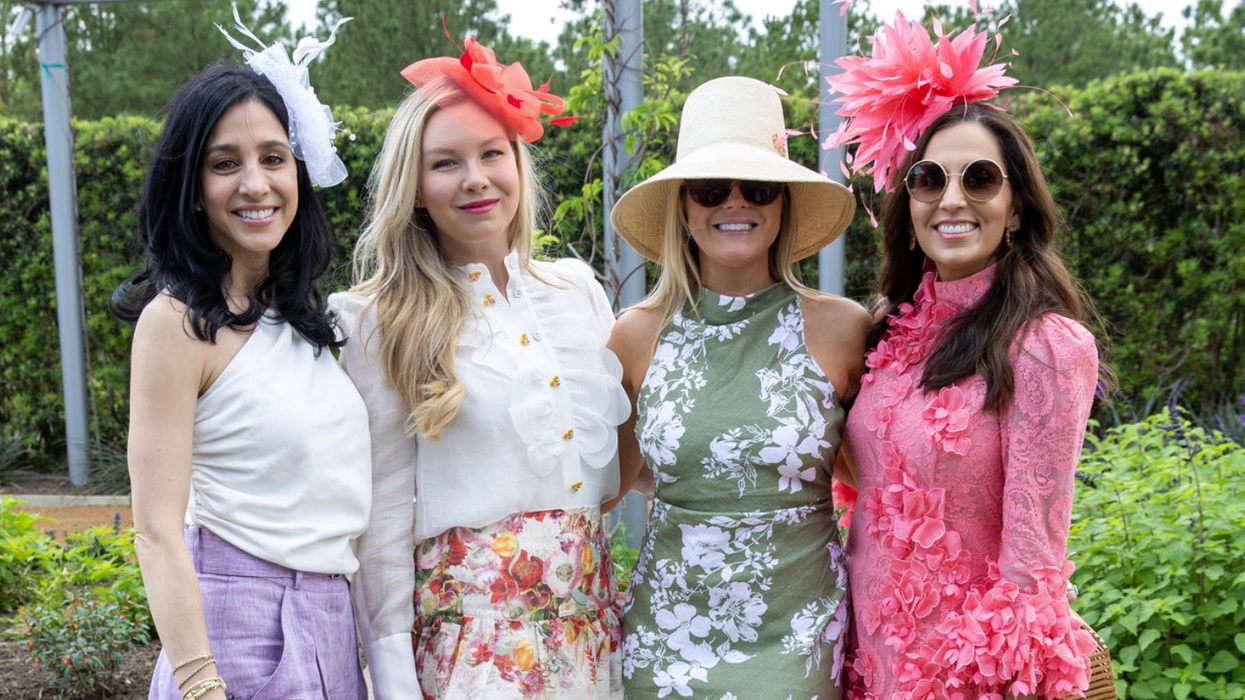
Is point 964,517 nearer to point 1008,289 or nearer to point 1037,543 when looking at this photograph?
point 1037,543

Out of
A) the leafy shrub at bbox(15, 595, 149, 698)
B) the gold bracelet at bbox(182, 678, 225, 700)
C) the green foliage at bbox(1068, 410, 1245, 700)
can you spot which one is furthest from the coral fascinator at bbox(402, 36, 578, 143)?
the leafy shrub at bbox(15, 595, 149, 698)

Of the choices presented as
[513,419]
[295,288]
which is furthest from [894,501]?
[295,288]

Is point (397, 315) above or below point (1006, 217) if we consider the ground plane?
below

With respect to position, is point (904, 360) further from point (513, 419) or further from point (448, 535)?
point (448, 535)

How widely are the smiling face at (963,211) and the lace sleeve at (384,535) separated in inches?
44.9

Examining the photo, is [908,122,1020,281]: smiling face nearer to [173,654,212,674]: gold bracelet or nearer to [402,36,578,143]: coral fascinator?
[402,36,578,143]: coral fascinator

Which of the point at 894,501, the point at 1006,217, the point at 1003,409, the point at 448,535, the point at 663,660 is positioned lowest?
the point at 663,660

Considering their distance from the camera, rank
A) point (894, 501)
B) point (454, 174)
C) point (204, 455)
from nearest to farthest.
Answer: point (204, 455)
point (894, 501)
point (454, 174)

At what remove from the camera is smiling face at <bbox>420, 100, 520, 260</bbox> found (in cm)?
237

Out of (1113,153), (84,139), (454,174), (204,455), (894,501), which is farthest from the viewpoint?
(84,139)

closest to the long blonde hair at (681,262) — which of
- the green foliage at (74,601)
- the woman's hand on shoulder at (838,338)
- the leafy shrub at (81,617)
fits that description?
the woman's hand on shoulder at (838,338)

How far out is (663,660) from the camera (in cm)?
233

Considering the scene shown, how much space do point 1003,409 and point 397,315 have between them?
3.97ft

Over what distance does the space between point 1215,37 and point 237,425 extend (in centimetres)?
2085
